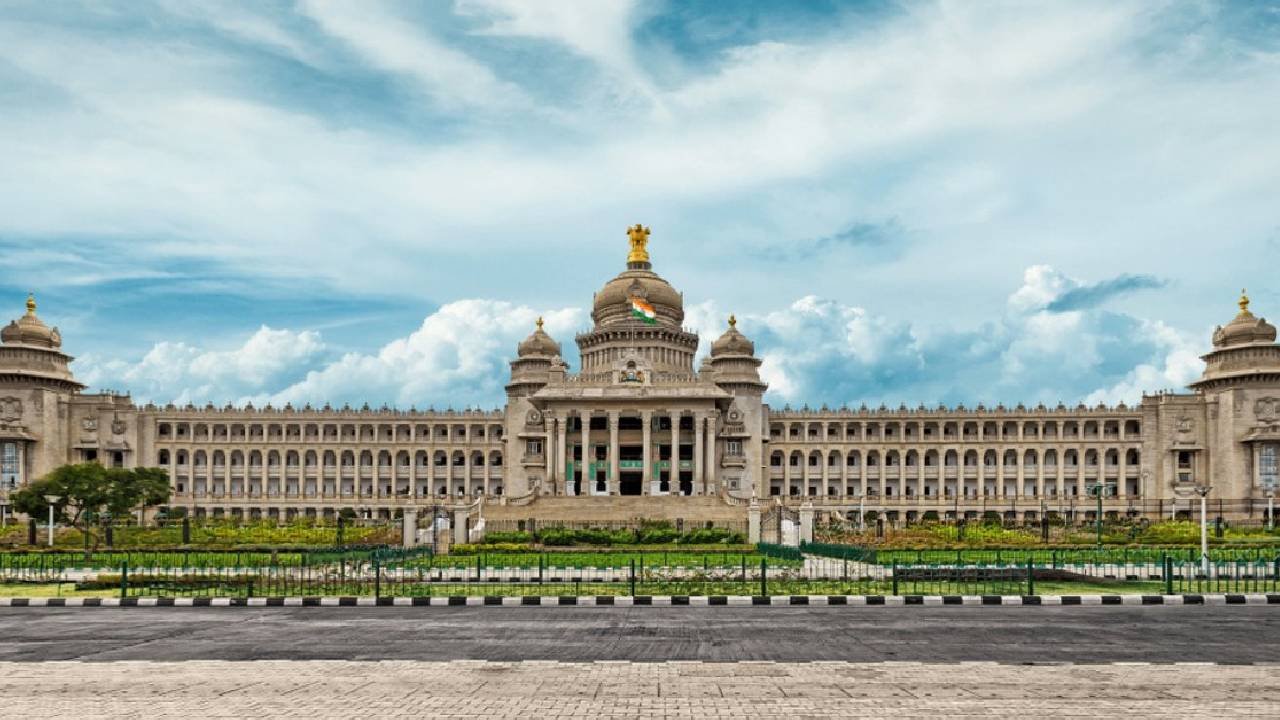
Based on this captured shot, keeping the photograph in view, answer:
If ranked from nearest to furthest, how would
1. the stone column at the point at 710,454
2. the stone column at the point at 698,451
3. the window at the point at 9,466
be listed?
the stone column at the point at 698,451
the stone column at the point at 710,454
the window at the point at 9,466

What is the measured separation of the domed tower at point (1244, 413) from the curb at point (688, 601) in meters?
71.5

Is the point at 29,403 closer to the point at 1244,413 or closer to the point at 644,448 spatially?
the point at 644,448

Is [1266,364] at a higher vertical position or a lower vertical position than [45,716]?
higher

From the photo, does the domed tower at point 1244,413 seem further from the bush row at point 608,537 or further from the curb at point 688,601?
the curb at point 688,601

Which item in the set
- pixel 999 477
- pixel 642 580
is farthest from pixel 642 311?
pixel 642 580

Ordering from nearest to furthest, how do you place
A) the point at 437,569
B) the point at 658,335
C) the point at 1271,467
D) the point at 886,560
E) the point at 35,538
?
the point at 437,569
the point at 886,560
the point at 35,538
the point at 1271,467
the point at 658,335

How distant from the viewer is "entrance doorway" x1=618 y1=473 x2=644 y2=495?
3634 inches

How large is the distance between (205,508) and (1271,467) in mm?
92832

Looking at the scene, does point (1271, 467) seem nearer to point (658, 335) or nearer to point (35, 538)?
point (658, 335)

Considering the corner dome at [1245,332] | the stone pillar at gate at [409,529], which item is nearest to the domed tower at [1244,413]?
the corner dome at [1245,332]

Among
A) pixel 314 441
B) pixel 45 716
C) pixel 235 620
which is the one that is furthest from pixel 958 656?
pixel 314 441

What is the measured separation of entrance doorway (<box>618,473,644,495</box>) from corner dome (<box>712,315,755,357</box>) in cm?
1759

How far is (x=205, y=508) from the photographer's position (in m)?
110

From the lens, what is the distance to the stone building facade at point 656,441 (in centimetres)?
9175
